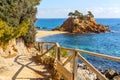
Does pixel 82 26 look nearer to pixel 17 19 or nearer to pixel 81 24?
pixel 81 24

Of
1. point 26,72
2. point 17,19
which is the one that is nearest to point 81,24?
point 17,19

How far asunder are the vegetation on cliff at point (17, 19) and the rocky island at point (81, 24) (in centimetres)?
6558

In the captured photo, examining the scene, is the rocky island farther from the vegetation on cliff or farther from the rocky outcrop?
the vegetation on cliff

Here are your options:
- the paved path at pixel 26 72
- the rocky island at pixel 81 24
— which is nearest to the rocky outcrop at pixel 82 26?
the rocky island at pixel 81 24

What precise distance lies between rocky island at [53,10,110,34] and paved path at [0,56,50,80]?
7392 cm

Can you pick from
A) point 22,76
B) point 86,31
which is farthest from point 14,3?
point 86,31

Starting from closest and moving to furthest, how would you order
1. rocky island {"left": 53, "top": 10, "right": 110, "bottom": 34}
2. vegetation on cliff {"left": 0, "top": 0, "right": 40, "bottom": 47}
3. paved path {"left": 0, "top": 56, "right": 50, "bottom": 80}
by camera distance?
1. paved path {"left": 0, "top": 56, "right": 50, "bottom": 80}
2. vegetation on cliff {"left": 0, "top": 0, "right": 40, "bottom": 47}
3. rocky island {"left": 53, "top": 10, "right": 110, "bottom": 34}

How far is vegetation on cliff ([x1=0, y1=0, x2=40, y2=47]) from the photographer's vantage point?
18.6 m

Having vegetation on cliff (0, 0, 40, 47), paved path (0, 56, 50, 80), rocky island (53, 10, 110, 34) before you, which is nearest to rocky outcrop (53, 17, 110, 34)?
rocky island (53, 10, 110, 34)

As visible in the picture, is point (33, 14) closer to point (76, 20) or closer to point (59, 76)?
point (59, 76)

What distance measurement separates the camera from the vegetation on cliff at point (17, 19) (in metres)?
18.6

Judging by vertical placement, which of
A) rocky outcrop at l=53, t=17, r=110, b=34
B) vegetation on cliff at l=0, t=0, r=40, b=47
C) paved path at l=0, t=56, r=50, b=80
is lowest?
rocky outcrop at l=53, t=17, r=110, b=34

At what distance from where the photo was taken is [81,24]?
Result: 292 feet

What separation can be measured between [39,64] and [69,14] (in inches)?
3081
